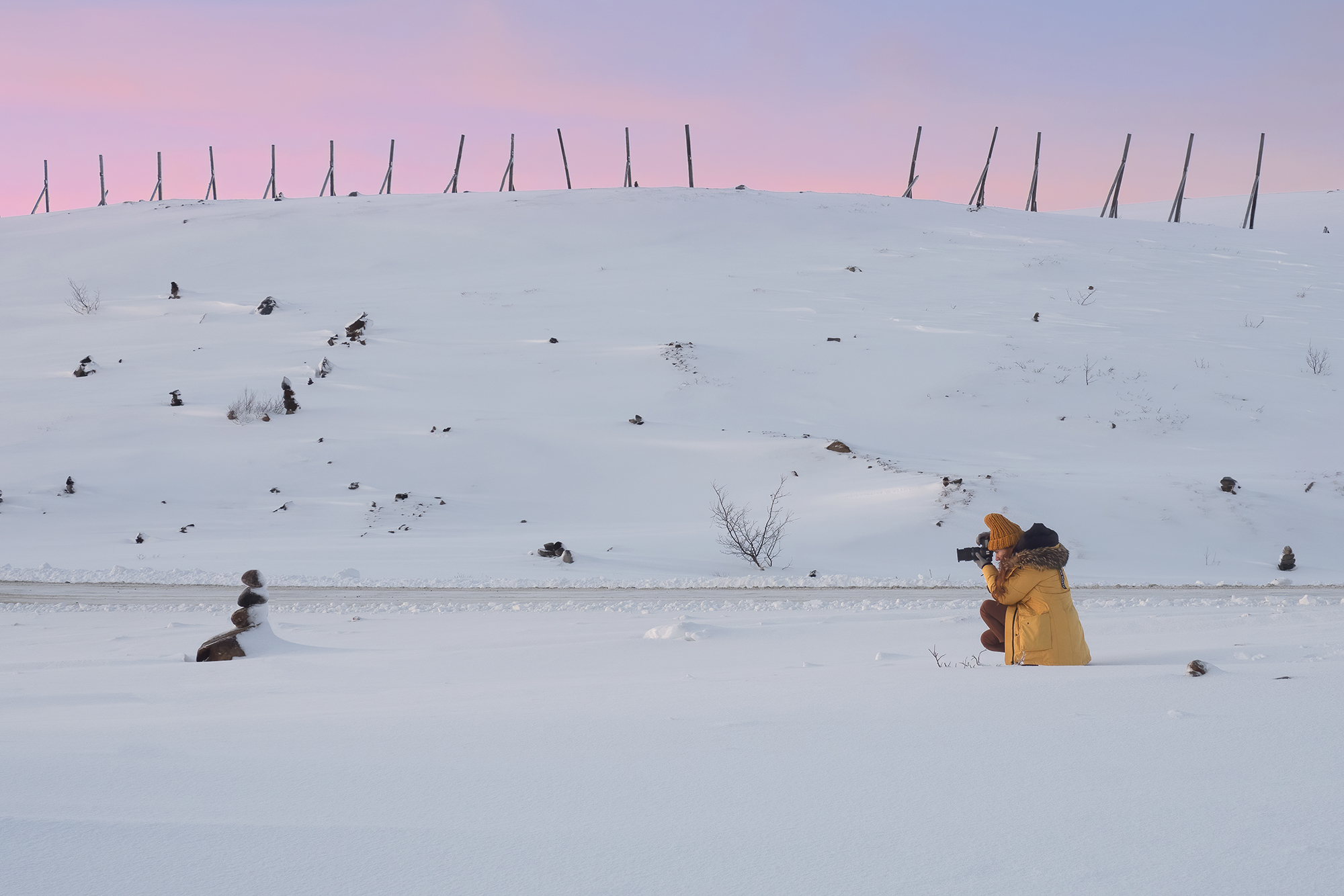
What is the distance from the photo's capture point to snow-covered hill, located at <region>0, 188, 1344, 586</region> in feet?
42.8

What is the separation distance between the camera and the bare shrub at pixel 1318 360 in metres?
21.3

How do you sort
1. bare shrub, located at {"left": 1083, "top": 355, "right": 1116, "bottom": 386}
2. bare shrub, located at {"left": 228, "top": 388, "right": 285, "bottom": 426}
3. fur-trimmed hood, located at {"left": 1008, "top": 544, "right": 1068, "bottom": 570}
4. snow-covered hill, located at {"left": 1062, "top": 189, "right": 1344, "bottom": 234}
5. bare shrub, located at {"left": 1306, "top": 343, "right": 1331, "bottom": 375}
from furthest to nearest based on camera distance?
snow-covered hill, located at {"left": 1062, "top": 189, "right": 1344, "bottom": 234} → bare shrub, located at {"left": 1306, "top": 343, "right": 1331, "bottom": 375} → bare shrub, located at {"left": 1083, "top": 355, "right": 1116, "bottom": 386} → bare shrub, located at {"left": 228, "top": 388, "right": 285, "bottom": 426} → fur-trimmed hood, located at {"left": 1008, "top": 544, "right": 1068, "bottom": 570}

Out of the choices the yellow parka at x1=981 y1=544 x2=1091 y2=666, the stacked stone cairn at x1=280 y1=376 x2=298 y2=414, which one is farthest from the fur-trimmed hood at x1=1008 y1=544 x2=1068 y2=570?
the stacked stone cairn at x1=280 y1=376 x2=298 y2=414

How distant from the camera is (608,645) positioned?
702 cm

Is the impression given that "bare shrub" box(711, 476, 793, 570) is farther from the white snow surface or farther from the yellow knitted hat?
the yellow knitted hat

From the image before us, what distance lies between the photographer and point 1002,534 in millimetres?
5051

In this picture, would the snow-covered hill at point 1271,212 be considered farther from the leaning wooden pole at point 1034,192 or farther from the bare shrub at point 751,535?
the bare shrub at point 751,535

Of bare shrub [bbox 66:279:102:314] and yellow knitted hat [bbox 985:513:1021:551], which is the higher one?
bare shrub [bbox 66:279:102:314]

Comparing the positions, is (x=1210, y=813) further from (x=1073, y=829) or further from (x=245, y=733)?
(x=245, y=733)

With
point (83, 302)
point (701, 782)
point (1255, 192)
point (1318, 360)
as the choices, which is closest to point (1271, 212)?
point (1255, 192)

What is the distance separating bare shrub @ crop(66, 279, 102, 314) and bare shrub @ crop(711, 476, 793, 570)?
24.3 m

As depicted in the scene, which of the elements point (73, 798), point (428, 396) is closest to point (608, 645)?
point (73, 798)

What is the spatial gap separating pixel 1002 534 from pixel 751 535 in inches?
318

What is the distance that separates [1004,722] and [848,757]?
2.37 ft
